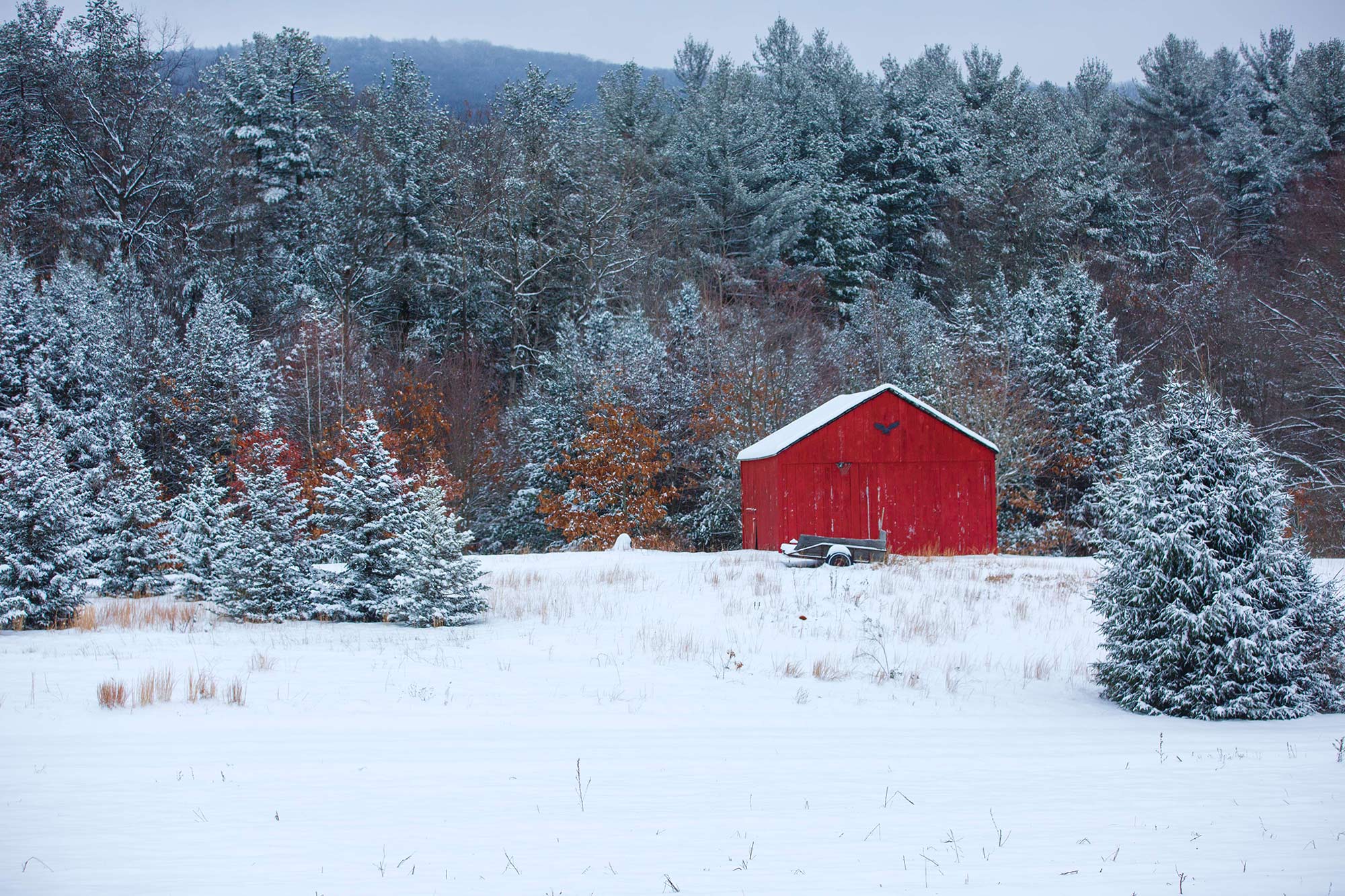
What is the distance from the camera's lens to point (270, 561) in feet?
46.0

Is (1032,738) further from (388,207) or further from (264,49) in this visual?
(264,49)

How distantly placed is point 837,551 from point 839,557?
0.13 metres

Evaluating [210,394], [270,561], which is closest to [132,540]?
[270,561]

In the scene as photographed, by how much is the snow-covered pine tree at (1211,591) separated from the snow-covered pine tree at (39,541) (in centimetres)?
1330

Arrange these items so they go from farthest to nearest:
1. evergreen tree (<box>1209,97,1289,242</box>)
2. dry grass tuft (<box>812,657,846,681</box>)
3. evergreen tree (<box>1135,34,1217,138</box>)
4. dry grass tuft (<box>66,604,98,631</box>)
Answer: evergreen tree (<box>1135,34,1217,138</box>)
evergreen tree (<box>1209,97,1289,242</box>)
dry grass tuft (<box>66,604,98,631</box>)
dry grass tuft (<box>812,657,846,681</box>)

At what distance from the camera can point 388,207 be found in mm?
40844

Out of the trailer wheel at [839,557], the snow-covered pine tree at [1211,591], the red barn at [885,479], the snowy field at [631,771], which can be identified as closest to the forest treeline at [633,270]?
the red barn at [885,479]

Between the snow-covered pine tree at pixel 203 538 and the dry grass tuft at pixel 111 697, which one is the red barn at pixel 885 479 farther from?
the dry grass tuft at pixel 111 697

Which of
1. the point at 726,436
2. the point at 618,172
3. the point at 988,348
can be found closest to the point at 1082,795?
the point at 726,436

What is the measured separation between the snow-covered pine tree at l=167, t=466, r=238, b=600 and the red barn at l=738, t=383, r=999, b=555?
Answer: 43.3 feet

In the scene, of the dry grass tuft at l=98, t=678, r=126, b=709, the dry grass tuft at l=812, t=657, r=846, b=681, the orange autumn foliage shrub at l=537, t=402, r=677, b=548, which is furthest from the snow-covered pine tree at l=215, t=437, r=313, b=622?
the orange autumn foliage shrub at l=537, t=402, r=677, b=548

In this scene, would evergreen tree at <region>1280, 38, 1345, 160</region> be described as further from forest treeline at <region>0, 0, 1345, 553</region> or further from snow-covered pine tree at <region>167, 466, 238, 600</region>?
snow-covered pine tree at <region>167, 466, 238, 600</region>

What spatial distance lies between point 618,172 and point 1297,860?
4638cm

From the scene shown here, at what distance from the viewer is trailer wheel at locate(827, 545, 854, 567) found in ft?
65.6
